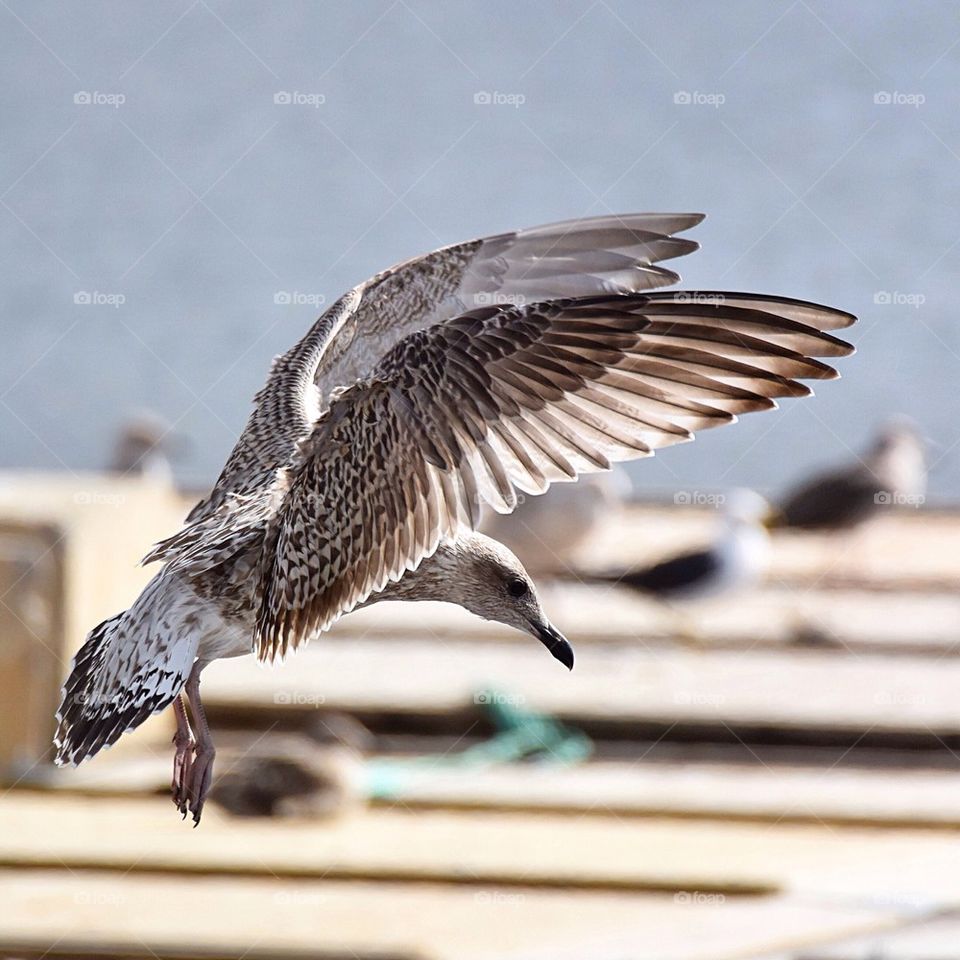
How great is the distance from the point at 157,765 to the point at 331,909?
7.32ft

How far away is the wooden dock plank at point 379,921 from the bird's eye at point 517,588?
133 inches

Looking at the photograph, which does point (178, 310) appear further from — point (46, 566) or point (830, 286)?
point (46, 566)

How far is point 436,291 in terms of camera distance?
509 cm

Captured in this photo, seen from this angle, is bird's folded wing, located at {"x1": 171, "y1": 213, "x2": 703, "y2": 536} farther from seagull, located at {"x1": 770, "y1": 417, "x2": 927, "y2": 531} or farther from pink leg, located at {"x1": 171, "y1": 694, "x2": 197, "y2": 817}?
seagull, located at {"x1": 770, "y1": 417, "x2": 927, "y2": 531}

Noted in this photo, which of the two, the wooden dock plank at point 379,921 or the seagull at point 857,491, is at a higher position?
the seagull at point 857,491

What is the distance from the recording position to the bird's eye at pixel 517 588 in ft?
13.1

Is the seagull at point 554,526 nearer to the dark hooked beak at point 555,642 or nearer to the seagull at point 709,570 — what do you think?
the seagull at point 709,570

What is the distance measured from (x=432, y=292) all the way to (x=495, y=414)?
1.44m

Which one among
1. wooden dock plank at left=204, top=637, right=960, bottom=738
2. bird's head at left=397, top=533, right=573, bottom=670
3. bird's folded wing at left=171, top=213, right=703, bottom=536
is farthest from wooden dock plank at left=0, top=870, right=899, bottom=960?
bird's head at left=397, top=533, right=573, bottom=670

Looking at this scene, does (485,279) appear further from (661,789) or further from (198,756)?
(661,789)

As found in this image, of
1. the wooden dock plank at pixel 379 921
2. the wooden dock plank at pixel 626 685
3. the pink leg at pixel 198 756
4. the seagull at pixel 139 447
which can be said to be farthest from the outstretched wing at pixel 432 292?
the seagull at pixel 139 447

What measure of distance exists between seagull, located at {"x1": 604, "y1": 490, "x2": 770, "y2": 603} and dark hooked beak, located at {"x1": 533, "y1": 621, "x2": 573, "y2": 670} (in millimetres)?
7920

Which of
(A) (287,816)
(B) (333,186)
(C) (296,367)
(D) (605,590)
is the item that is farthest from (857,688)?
(B) (333,186)

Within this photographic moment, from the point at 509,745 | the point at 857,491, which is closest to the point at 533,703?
the point at 509,745
